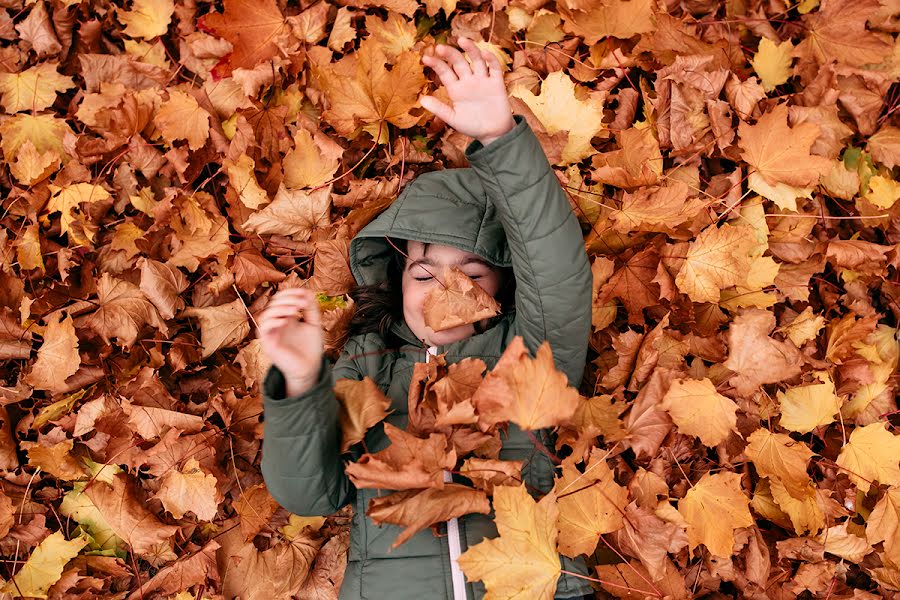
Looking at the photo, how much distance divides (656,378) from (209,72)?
5.61 ft

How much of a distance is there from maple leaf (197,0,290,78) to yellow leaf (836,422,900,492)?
2.09m

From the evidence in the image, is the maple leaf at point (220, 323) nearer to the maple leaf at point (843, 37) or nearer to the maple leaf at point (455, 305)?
the maple leaf at point (455, 305)

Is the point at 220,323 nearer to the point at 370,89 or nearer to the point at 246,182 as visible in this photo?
the point at 246,182

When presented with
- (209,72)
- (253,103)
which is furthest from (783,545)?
(209,72)

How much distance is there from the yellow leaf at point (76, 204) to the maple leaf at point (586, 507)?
1632mm

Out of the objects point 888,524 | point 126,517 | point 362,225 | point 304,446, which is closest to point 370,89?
point 362,225

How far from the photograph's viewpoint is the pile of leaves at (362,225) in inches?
69.7

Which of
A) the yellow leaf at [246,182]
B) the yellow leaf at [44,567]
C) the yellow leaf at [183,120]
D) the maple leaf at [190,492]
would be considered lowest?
the yellow leaf at [44,567]

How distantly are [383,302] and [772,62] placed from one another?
1.44 meters

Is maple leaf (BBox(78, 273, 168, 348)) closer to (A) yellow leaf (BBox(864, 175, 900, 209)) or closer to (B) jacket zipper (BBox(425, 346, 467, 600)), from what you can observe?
(B) jacket zipper (BBox(425, 346, 467, 600))

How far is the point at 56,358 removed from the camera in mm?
1877

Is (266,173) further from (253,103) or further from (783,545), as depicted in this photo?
(783,545)

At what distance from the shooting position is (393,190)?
1.97 meters

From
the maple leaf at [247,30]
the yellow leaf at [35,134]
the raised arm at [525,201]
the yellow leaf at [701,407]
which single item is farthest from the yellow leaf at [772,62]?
the yellow leaf at [35,134]
